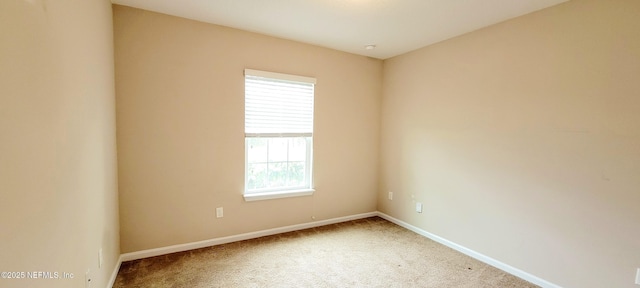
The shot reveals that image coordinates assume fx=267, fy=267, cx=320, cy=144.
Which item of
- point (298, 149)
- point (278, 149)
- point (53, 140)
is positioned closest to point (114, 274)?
point (53, 140)

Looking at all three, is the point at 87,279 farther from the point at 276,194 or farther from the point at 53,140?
the point at 276,194

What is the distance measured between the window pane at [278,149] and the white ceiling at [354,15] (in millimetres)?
1280

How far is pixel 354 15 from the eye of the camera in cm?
259

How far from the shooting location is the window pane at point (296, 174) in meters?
3.54

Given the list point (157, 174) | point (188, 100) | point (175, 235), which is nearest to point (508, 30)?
point (188, 100)

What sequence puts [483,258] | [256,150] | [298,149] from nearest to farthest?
[483,258]
[256,150]
[298,149]

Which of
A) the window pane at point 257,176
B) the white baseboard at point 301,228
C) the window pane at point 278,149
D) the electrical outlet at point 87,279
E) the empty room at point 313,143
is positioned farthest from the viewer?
the window pane at point 278,149

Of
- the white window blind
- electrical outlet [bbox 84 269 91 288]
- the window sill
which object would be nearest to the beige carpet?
the window sill

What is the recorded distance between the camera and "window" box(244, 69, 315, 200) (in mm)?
3182

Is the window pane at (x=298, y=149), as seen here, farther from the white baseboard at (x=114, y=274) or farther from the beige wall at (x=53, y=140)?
the white baseboard at (x=114, y=274)

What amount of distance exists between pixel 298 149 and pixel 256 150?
0.57 meters

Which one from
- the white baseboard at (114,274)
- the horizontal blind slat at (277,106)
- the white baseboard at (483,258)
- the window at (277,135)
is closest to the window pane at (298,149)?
the window at (277,135)

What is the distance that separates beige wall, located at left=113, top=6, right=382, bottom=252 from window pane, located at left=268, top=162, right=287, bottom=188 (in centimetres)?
23

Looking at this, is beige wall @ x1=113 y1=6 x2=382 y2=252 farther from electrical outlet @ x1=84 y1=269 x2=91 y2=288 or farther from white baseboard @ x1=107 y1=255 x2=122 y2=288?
electrical outlet @ x1=84 y1=269 x2=91 y2=288
